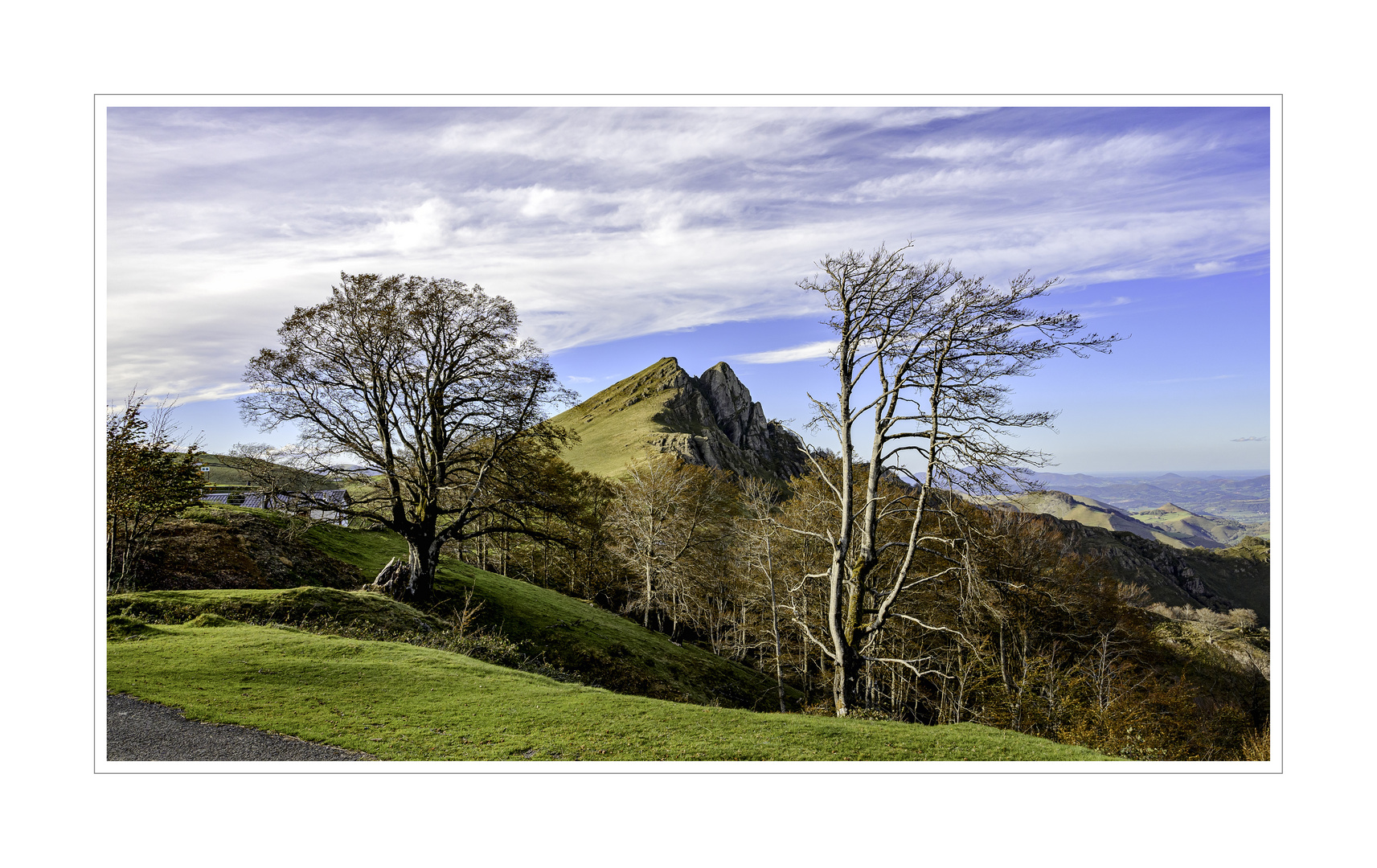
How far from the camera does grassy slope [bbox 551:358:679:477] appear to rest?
10456 centimetres

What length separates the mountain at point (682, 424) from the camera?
110 metres

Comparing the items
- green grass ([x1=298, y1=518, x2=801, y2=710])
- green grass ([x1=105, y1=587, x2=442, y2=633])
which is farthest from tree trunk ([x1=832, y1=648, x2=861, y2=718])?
green grass ([x1=105, y1=587, x2=442, y2=633])

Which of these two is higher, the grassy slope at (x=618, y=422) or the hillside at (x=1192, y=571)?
the grassy slope at (x=618, y=422)

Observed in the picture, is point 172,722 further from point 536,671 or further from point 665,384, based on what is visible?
point 665,384

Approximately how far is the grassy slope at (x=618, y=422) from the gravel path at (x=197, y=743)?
6701cm

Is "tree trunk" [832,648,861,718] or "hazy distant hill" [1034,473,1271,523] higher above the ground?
"hazy distant hill" [1034,473,1271,523]

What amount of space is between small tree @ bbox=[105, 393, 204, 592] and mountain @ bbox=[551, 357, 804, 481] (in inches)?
3021

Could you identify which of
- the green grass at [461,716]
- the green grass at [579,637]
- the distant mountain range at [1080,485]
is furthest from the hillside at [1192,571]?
the green grass at [461,716]

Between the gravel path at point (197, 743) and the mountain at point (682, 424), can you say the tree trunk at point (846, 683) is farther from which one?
the mountain at point (682, 424)

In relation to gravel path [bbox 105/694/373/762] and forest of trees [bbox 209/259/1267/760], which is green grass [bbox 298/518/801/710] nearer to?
forest of trees [bbox 209/259/1267/760]

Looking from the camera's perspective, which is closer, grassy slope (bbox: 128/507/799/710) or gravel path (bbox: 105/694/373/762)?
gravel path (bbox: 105/694/373/762)

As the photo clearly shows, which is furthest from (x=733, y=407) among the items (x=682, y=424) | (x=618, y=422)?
(x=618, y=422)
